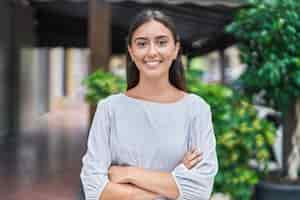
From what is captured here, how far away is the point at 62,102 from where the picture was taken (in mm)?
17359

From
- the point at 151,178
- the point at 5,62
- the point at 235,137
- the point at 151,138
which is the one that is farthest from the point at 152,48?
the point at 5,62

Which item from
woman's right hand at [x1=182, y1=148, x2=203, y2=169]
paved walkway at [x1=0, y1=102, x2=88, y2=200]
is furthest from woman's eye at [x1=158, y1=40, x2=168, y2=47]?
paved walkway at [x1=0, y1=102, x2=88, y2=200]

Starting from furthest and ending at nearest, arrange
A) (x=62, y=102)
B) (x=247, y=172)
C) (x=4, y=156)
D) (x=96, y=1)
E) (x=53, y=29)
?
(x=62, y=102) < (x=53, y=29) < (x=4, y=156) < (x=96, y=1) < (x=247, y=172)

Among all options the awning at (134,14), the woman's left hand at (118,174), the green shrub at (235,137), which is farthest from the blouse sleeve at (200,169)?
the awning at (134,14)

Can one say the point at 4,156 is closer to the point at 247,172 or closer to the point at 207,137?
the point at 247,172

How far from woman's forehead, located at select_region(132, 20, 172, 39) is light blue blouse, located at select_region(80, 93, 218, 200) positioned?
0.62ft

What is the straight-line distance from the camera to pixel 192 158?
1.38 meters

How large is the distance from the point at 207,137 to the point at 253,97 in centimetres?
326

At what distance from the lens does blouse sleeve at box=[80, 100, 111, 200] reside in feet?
4.48

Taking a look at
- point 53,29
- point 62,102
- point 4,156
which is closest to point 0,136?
point 4,156

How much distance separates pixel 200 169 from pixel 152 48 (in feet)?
1.20

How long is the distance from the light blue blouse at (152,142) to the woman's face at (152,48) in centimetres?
10

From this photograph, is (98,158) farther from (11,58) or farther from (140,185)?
(11,58)

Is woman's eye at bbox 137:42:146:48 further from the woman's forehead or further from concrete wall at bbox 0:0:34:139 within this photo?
concrete wall at bbox 0:0:34:139
